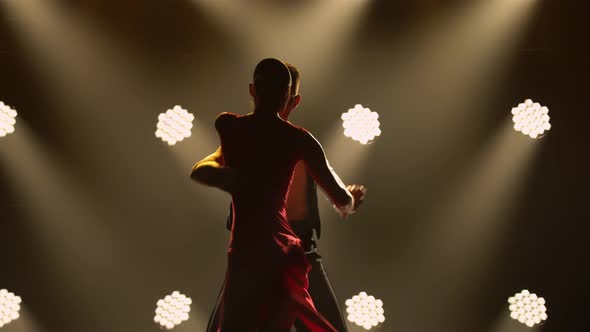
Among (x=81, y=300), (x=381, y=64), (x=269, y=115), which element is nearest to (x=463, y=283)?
(x=381, y=64)

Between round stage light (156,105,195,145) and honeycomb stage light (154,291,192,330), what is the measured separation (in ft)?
3.71

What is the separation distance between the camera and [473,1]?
4.62 metres

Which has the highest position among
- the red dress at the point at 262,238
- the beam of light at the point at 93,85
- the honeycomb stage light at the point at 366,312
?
the red dress at the point at 262,238

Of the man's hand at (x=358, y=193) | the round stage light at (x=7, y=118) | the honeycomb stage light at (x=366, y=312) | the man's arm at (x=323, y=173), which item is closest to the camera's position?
the man's arm at (x=323, y=173)

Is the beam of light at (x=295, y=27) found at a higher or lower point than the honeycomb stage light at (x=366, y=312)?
higher

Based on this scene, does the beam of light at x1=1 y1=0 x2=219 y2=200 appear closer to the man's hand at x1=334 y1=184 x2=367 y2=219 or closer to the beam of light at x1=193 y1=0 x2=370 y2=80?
the beam of light at x1=193 y1=0 x2=370 y2=80

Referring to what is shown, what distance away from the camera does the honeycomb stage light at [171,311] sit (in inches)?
166

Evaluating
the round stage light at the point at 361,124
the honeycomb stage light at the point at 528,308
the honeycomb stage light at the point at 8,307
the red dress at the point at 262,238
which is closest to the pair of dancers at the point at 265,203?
the red dress at the point at 262,238

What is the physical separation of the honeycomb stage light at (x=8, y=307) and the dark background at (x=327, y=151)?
0.13m

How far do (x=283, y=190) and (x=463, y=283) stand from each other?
10.3 ft

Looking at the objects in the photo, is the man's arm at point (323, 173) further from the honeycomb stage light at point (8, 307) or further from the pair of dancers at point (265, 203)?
the honeycomb stage light at point (8, 307)

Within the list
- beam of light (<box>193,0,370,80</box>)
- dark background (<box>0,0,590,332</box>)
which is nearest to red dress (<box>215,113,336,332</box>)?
dark background (<box>0,0,590,332</box>)

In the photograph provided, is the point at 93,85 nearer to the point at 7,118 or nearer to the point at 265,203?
the point at 7,118

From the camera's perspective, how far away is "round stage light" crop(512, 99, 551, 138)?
4.33 meters
